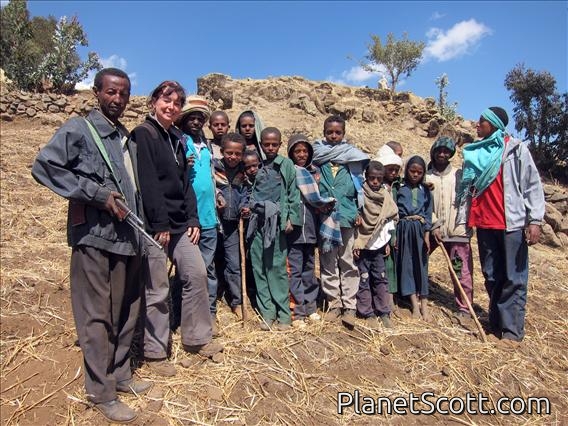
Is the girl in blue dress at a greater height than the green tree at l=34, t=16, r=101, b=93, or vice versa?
the green tree at l=34, t=16, r=101, b=93

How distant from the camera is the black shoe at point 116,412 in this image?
2598 millimetres

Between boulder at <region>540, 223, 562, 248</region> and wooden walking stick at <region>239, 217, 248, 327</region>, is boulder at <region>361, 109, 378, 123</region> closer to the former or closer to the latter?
boulder at <region>540, 223, 562, 248</region>

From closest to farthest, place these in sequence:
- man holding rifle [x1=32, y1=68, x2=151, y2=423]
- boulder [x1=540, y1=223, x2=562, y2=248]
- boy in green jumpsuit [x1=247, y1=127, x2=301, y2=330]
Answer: man holding rifle [x1=32, y1=68, x2=151, y2=423]
boy in green jumpsuit [x1=247, y1=127, x2=301, y2=330]
boulder [x1=540, y1=223, x2=562, y2=248]

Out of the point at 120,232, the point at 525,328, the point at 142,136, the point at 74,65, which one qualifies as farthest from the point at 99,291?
the point at 74,65

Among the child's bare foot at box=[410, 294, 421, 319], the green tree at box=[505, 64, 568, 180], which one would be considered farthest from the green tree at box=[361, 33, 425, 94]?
the child's bare foot at box=[410, 294, 421, 319]

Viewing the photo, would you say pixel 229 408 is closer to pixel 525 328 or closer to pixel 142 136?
pixel 142 136

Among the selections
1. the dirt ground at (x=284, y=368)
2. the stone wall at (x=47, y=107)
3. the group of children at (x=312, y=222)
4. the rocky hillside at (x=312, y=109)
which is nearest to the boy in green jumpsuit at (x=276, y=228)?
the group of children at (x=312, y=222)

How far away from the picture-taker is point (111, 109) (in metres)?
2.70

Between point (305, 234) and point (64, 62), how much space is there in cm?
1421

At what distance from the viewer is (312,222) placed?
4086 millimetres

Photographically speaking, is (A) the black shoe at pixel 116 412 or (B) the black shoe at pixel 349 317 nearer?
(A) the black shoe at pixel 116 412

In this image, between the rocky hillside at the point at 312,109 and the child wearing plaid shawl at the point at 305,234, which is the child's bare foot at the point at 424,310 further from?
the rocky hillside at the point at 312,109

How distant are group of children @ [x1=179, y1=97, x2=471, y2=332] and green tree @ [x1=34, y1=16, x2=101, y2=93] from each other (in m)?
13.0

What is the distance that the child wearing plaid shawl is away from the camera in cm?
402
